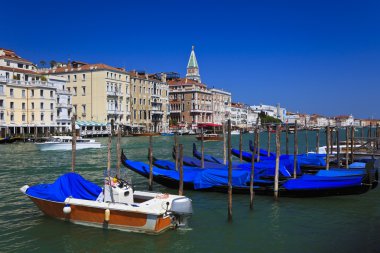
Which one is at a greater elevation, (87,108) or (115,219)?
(87,108)

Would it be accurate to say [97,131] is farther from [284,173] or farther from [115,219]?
[115,219]

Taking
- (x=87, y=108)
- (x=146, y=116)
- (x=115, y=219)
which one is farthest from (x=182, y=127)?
(x=115, y=219)

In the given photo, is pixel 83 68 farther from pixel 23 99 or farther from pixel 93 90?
pixel 23 99

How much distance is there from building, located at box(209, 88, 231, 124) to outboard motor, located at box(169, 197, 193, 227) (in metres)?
60.0

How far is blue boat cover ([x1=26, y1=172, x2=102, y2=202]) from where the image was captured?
8.06 m

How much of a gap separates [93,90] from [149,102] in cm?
1029

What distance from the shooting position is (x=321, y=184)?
988 cm

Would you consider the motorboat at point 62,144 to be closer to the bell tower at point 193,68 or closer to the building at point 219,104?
the building at point 219,104

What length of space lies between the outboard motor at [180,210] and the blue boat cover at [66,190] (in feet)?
6.25

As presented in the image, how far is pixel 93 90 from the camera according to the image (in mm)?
44656

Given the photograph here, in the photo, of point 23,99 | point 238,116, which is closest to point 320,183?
point 23,99

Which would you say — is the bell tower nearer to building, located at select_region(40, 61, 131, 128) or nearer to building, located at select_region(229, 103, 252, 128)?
building, located at select_region(229, 103, 252, 128)

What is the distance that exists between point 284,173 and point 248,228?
3982mm

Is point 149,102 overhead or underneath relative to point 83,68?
underneath
